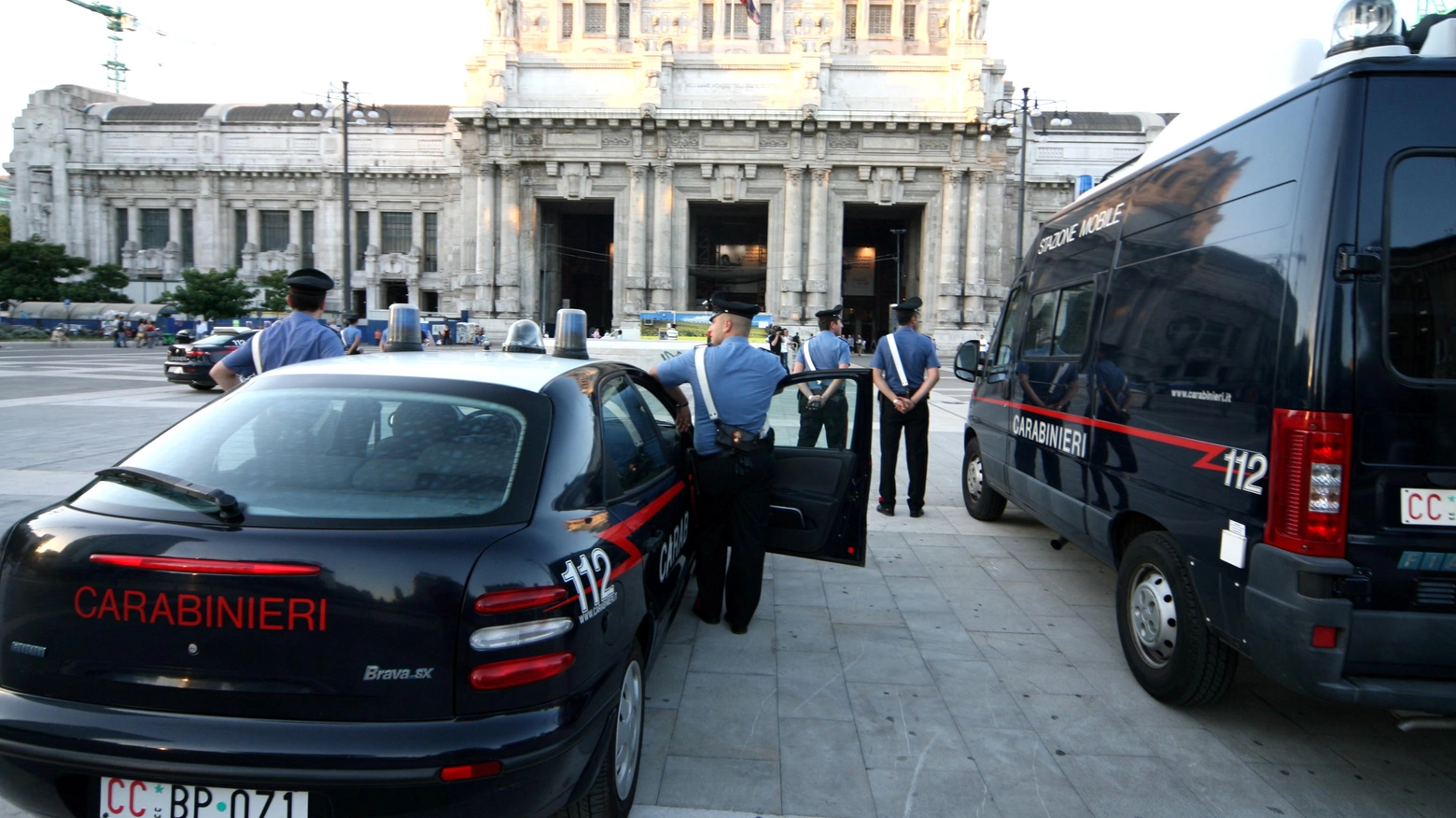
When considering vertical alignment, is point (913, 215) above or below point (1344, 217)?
A: above

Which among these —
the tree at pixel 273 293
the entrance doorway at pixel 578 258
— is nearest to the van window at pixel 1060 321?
the entrance doorway at pixel 578 258

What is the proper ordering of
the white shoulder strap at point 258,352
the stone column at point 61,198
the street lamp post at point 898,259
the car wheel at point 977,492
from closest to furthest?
1. the white shoulder strap at point 258,352
2. the car wheel at point 977,492
3. the street lamp post at point 898,259
4. the stone column at point 61,198

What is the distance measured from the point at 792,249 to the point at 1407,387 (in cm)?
4341

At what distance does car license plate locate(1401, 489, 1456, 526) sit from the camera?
9.07 ft

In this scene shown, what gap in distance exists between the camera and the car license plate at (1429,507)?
2764 millimetres

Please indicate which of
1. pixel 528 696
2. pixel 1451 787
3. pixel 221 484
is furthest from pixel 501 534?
pixel 1451 787

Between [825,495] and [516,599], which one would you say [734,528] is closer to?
[825,495]

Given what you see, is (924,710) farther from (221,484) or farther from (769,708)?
(221,484)

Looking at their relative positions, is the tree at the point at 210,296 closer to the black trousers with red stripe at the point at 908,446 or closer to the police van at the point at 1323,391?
the black trousers with red stripe at the point at 908,446

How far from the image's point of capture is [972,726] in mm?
3533

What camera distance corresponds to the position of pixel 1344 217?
2.77 m

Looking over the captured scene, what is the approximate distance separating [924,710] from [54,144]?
75.3 m

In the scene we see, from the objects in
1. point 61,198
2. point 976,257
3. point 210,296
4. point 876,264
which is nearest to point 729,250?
point 876,264

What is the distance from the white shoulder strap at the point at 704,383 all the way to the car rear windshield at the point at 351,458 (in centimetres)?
159
